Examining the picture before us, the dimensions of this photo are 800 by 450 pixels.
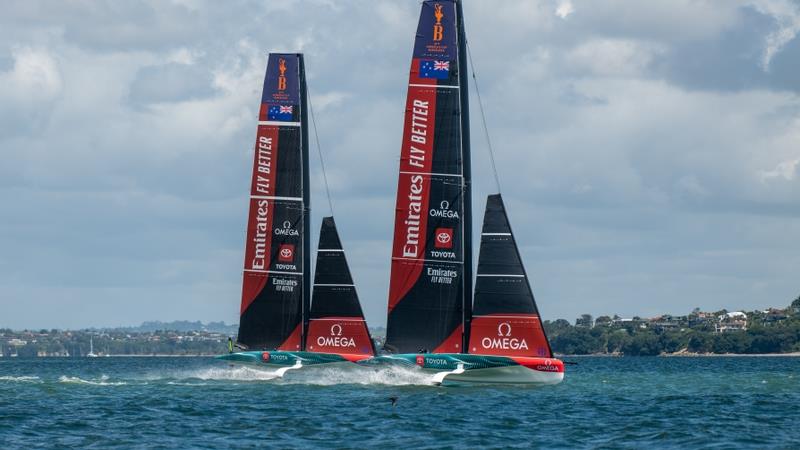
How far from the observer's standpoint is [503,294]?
194 feet

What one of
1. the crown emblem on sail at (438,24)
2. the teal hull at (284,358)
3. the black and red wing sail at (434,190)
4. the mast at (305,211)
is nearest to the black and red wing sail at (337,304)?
the teal hull at (284,358)

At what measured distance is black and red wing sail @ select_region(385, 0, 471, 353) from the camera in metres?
60.3

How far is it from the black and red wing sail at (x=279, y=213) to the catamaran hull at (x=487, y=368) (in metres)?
13.5

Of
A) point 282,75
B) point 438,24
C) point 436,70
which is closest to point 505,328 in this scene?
point 436,70

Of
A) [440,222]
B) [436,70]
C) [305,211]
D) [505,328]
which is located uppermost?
[436,70]

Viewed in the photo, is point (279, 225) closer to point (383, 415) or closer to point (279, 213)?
point (279, 213)

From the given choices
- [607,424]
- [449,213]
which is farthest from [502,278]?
[607,424]

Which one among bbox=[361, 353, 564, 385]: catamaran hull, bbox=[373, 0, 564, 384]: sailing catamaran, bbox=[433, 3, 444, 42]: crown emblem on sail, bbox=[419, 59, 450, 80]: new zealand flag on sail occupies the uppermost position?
bbox=[433, 3, 444, 42]: crown emblem on sail

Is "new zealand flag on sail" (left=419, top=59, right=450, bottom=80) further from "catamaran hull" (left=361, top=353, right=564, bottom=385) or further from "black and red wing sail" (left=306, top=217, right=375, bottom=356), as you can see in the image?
"black and red wing sail" (left=306, top=217, right=375, bottom=356)

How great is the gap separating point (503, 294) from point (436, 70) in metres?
9.41

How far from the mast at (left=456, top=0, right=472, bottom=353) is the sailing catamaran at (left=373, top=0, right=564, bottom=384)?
0.04 metres

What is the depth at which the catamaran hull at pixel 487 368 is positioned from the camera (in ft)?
195

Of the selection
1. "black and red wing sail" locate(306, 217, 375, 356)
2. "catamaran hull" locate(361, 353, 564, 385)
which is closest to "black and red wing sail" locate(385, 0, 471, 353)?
"catamaran hull" locate(361, 353, 564, 385)

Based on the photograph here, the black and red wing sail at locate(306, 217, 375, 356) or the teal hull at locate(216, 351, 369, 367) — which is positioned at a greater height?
the black and red wing sail at locate(306, 217, 375, 356)
